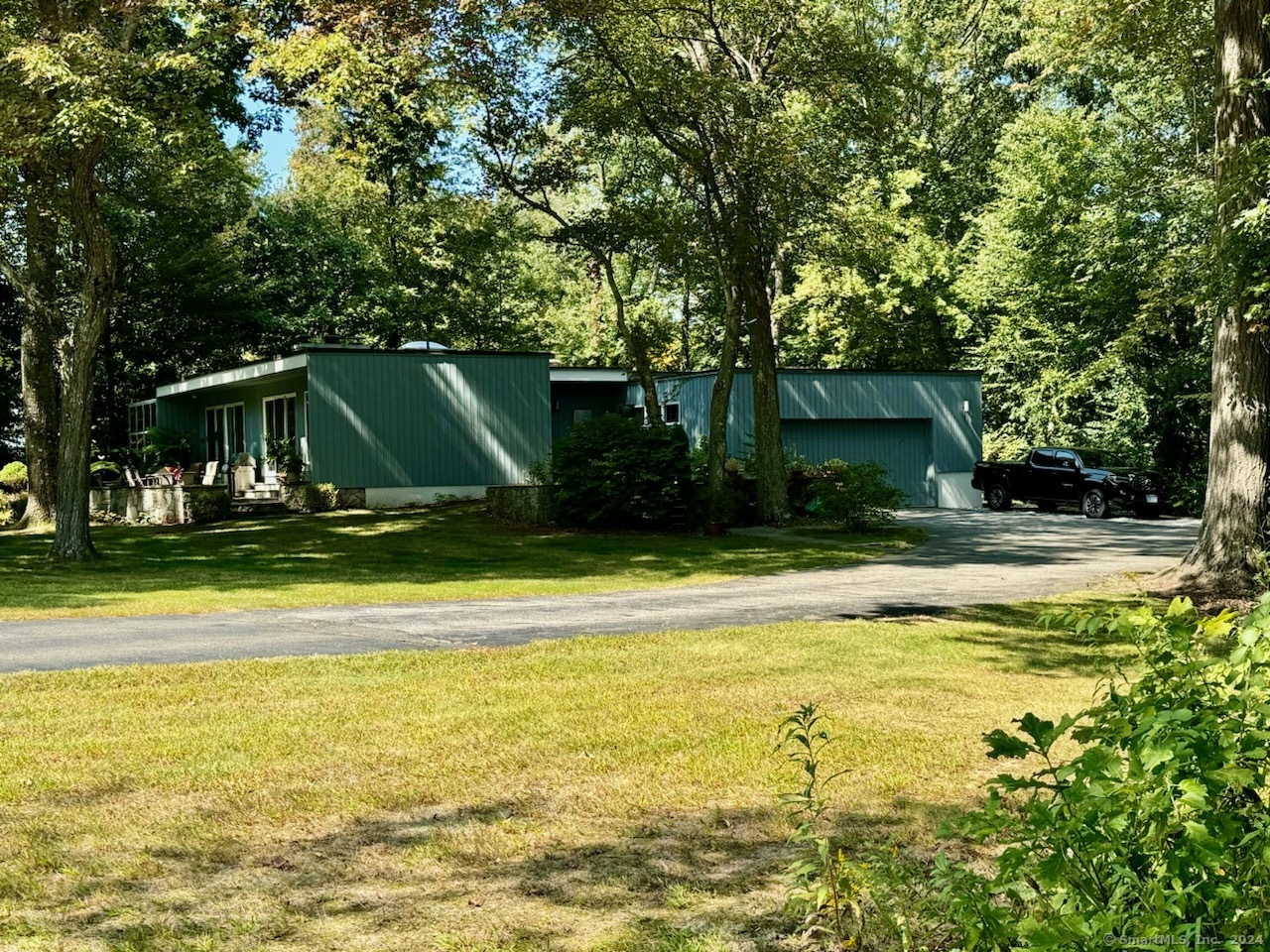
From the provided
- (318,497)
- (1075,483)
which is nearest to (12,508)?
(318,497)

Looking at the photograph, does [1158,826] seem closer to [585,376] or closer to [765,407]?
[765,407]

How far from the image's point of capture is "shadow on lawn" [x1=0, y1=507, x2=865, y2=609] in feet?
50.8

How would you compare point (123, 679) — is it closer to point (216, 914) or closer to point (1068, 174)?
point (216, 914)

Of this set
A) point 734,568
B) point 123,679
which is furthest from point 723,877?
point 734,568

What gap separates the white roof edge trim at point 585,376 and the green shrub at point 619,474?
8662mm

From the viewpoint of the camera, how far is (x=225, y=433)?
111 feet

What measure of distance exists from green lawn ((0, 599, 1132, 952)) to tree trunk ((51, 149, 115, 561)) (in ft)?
36.3

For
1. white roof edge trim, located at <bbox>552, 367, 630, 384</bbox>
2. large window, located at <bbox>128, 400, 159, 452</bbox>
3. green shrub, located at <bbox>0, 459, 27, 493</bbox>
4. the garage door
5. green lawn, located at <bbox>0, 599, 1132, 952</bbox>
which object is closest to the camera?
green lawn, located at <bbox>0, 599, 1132, 952</bbox>

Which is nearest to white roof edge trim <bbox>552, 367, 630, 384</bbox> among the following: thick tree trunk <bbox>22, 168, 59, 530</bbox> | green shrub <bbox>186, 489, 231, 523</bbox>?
green shrub <bbox>186, 489, 231, 523</bbox>

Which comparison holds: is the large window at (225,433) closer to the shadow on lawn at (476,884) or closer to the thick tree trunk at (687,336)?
the thick tree trunk at (687,336)

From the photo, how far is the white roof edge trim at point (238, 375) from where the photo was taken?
1066 inches

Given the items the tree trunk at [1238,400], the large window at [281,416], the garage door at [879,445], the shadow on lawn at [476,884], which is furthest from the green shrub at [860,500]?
the shadow on lawn at [476,884]

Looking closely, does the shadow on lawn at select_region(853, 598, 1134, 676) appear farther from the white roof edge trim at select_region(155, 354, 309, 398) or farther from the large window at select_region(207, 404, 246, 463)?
the large window at select_region(207, 404, 246, 463)

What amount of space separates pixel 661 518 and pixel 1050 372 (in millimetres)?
13965
